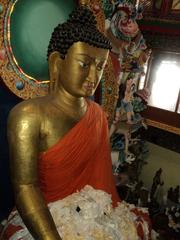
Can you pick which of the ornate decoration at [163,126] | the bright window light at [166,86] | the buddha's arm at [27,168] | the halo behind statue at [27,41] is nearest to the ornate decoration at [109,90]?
the halo behind statue at [27,41]

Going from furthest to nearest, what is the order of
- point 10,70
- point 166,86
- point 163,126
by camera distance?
point 166,86, point 163,126, point 10,70

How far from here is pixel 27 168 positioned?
1505 millimetres

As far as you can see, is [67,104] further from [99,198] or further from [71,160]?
[99,198]

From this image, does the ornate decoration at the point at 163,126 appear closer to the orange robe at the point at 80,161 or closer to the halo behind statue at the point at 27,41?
the orange robe at the point at 80,161

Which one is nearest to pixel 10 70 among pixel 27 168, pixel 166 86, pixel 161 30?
pixel 27 168

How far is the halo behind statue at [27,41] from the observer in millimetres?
1832

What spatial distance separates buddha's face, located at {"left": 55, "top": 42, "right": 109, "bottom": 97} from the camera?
1532mm

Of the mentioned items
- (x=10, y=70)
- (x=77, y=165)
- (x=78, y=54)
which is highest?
(x=78, y=54)

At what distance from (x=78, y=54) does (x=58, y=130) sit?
0.40 m

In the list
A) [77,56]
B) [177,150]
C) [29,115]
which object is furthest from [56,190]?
[177,150]

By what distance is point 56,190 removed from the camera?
5.64 feet

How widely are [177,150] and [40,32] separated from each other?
8.68 feet

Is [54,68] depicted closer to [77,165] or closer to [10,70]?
[10,70]

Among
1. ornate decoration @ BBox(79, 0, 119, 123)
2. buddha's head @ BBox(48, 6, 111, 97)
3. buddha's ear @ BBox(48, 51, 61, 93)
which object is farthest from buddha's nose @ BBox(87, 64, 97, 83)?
ornate decoration @ BBox(79, 0, 119, 123)
